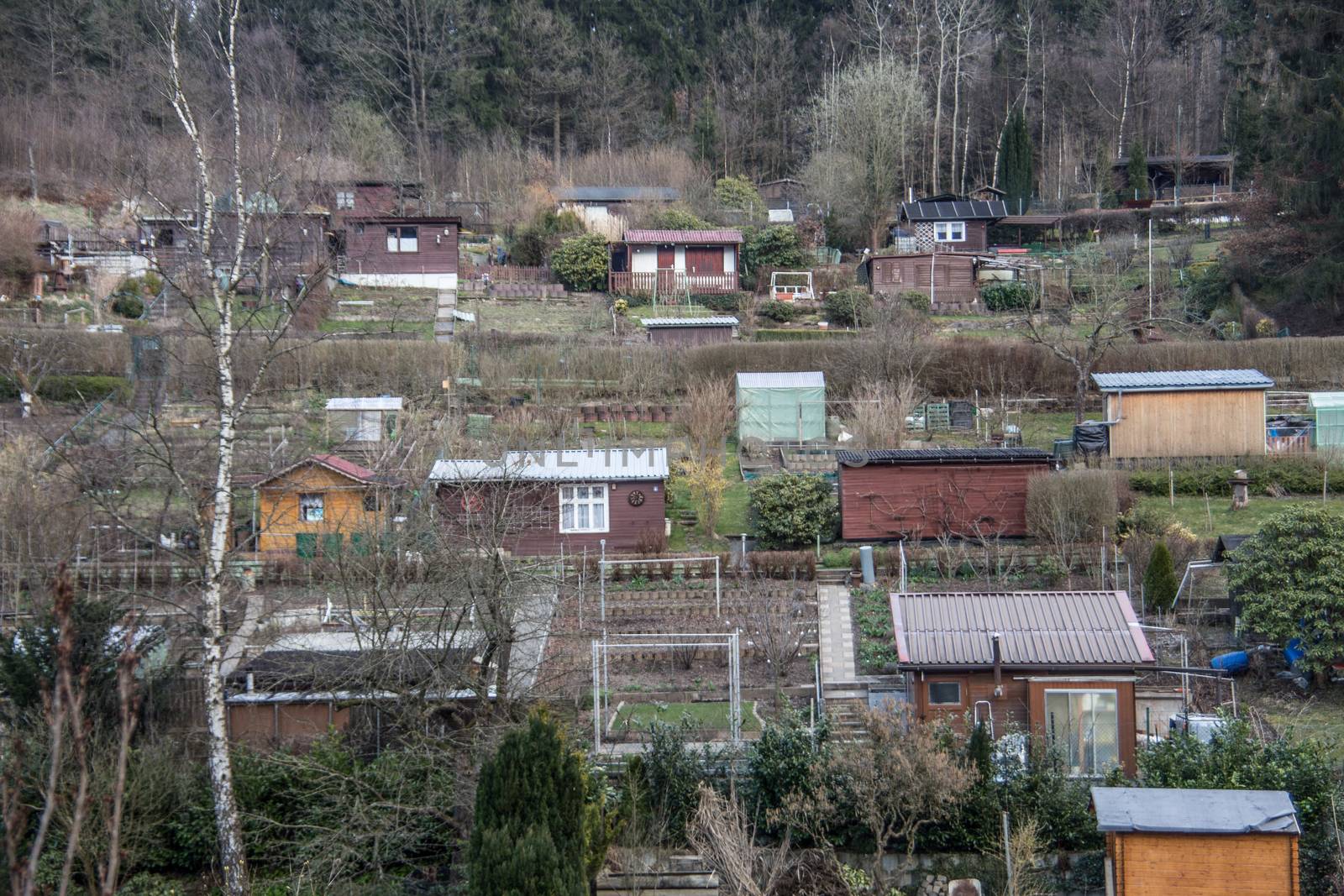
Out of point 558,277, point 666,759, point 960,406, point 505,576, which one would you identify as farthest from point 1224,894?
point 558,277

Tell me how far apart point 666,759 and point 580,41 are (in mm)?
58095

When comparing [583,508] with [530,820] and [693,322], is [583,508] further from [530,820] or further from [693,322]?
[693,322]

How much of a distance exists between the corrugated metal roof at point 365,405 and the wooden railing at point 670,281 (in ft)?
56.3

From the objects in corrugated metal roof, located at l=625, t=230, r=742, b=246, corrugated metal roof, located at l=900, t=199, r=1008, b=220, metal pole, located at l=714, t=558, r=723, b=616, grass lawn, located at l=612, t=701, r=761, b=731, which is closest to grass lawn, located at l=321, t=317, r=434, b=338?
corrugated metal roof, located at l=625, t=230, r=742, b=246

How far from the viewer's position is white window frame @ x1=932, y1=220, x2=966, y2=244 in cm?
5119

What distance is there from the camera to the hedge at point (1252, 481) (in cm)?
2697

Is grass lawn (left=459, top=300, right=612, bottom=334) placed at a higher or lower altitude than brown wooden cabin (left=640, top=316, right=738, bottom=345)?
higher

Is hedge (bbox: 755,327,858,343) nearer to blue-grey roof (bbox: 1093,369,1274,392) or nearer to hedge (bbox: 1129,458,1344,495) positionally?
blue-grey roof (bbox: 1093,369,1274,392)

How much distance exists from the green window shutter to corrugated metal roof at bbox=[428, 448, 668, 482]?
246cm

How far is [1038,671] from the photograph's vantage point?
15.5 metres

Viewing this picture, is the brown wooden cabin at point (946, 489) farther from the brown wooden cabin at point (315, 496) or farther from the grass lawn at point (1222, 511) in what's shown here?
the brown wooden cabin at point (315, 496)

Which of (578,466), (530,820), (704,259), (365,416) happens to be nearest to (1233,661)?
(530,820)

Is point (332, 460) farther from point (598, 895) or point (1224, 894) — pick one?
point (1224, 894)

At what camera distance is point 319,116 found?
5759 cm
